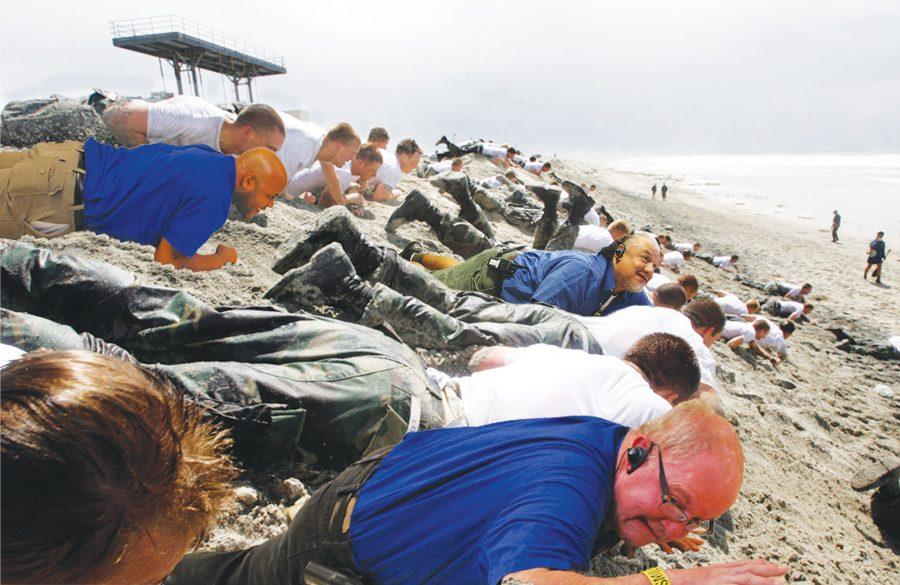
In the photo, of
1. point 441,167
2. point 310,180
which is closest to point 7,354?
point 310,180

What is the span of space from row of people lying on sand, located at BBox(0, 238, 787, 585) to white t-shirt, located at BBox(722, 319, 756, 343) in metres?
6.16

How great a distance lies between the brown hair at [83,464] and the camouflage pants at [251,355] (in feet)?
2.99

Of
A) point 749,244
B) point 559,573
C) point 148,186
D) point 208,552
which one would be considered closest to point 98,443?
point 559,573

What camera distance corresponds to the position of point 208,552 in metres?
1.65

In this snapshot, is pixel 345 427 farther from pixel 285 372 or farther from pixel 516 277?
pixel 516 277

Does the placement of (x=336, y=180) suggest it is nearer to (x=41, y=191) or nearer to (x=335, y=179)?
(x=335, y=179)

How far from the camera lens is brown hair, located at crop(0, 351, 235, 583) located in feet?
2.44

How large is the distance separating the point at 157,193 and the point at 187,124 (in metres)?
1.39

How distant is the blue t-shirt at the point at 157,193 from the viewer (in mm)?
2986

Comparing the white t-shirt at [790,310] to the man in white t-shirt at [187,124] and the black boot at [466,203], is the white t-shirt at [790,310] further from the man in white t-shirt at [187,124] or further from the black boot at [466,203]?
the man in white t-shirt at [187,124]

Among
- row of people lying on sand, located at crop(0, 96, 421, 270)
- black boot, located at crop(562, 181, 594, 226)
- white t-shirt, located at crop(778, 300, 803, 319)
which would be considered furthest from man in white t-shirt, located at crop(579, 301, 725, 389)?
white t-shirt, located at crop(778, 300, 803, 319)

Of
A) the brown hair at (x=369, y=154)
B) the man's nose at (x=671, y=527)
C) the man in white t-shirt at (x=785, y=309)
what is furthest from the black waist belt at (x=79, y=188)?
the man in white t-shirt at (x=785, y=309)

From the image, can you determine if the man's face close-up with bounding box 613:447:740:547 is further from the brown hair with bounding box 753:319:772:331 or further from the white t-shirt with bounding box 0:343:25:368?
the brown hair with bounding box 753:319:772:331

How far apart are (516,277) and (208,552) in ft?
Answer: 9.62
